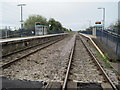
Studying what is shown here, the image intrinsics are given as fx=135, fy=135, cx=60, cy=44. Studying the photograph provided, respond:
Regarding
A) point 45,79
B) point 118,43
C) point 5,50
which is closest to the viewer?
point 45,79

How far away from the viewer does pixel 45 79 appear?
500 centimetres

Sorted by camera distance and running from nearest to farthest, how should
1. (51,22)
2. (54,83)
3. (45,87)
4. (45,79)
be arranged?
(45,87), (54,83), (45,79), (51,22)

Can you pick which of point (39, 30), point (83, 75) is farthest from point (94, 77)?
point (39, 30)

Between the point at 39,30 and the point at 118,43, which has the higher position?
the point at 39,30

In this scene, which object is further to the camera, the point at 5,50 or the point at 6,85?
the point at 5,50

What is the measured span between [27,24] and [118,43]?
75.1 meters

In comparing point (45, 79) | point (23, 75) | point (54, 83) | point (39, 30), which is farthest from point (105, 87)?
point (39, 30)

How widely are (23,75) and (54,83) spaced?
1.63m

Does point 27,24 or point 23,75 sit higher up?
point 27,24

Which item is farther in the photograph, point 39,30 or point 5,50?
point 39,30

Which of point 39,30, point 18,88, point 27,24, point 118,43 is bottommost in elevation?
point 18,88

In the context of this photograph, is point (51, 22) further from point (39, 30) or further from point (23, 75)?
point (23, 75)

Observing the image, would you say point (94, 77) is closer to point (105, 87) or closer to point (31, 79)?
point (105, 87)

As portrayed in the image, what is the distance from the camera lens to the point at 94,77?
541 cm
